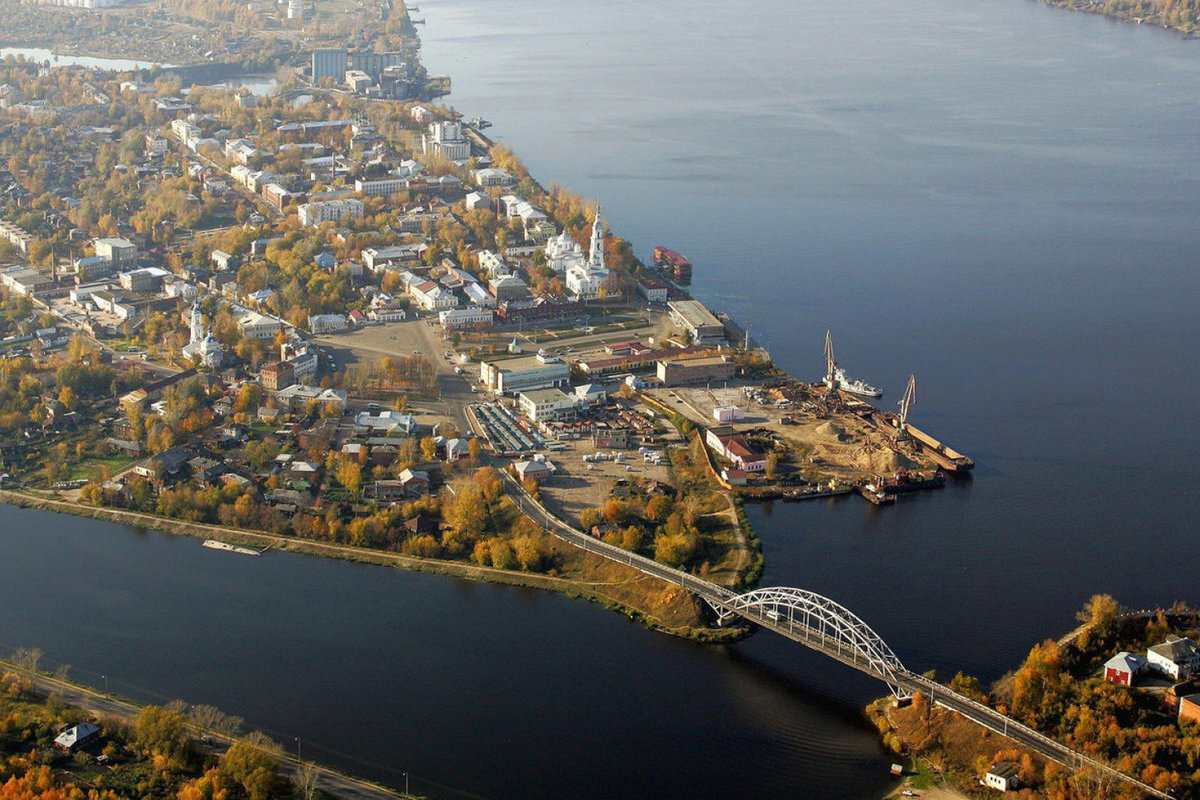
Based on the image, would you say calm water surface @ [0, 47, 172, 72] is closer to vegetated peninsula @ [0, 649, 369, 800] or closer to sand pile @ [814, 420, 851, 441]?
sand pile @ [814, 420, 851, 441]

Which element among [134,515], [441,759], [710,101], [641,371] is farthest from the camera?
[710,101]

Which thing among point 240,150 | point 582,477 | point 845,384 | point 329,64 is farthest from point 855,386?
point 329,64

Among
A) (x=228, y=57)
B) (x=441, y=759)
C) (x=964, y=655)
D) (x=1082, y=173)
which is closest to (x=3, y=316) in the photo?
(x=441, y=759)

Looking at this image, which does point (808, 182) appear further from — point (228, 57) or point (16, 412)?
point (228, 57)

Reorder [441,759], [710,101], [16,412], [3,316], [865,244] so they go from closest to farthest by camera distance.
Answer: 1. [441,759]
2. [16,412]
3. [3,316]
4. [865,244]
5. [710,101]

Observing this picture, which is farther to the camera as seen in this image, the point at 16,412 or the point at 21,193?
the point at 21,193

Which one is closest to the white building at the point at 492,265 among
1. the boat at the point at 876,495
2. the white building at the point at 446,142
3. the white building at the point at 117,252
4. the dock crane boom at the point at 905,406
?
the white building at the point at 117,252
